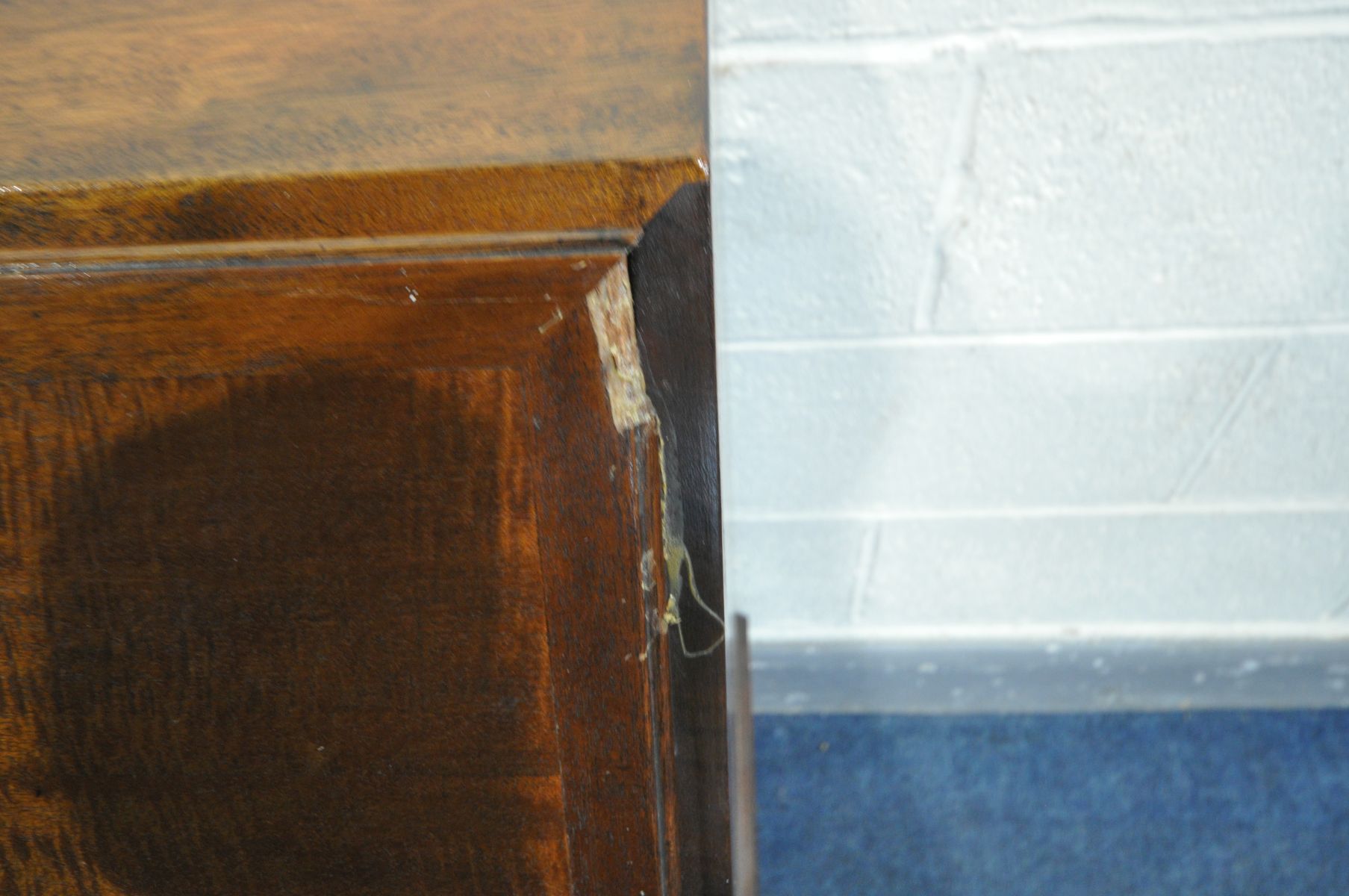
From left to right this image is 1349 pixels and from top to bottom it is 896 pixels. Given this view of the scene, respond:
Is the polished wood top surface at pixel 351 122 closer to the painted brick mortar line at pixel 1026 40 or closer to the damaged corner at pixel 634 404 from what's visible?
the damaged corner at pixel 634 404

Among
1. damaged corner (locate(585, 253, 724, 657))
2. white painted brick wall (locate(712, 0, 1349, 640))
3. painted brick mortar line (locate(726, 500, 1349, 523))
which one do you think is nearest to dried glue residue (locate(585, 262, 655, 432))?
damaged corner (locate(585, 253, 724, 657))

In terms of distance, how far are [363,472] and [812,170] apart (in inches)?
18.1

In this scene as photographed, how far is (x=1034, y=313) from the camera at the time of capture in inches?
28.3

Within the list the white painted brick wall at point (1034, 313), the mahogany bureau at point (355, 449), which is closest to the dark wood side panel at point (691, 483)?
the mahogany bureau at point (355, 449)

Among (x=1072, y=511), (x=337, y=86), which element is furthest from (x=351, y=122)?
(x=1072, y=511)

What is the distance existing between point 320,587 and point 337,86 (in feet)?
0.53

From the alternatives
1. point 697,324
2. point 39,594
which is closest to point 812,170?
point 697,324

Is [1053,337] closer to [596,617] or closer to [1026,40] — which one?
[1026,40]

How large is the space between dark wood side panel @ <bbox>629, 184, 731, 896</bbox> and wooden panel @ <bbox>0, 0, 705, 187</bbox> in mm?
28

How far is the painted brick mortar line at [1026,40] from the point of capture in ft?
1.96

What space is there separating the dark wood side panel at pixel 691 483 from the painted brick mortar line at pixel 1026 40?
402 millimetres

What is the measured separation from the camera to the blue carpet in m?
0.85

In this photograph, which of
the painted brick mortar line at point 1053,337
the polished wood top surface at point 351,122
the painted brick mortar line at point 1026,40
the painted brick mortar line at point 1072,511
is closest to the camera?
the polished wood top surface at point 351,122

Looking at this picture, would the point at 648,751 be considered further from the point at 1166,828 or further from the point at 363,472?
the point at 1166,828
